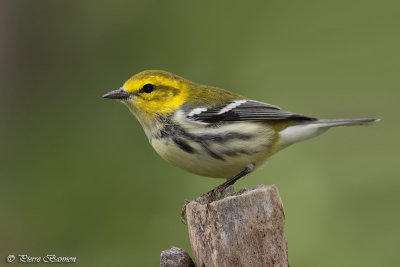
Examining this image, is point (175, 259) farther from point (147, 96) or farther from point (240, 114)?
point (147, 96)

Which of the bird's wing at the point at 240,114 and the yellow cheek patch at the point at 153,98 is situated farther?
the yellow cheek patch at the point at 153,98

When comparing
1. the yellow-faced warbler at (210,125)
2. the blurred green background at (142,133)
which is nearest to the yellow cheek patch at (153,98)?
the yellow-faced warbler at (210,125)

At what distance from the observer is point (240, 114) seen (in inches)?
167

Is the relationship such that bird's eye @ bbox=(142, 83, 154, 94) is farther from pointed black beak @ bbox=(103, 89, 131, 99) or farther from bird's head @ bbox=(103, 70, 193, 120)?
pointed black beak @ bbox=(103, 89, 131, 99)

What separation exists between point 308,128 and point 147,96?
4.23 feet

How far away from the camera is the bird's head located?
4293mm

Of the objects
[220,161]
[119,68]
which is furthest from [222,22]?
[220,161]

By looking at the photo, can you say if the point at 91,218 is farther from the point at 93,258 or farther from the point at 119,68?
the point at 119,68

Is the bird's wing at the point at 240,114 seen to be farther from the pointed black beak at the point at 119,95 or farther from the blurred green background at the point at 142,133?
the blurred green background at the point at 142,133

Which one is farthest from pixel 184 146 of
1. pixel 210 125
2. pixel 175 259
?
pixel 175 259

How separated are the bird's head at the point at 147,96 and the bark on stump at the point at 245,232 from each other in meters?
1.55

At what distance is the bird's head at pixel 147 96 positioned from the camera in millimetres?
4293

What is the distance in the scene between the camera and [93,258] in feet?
16.3

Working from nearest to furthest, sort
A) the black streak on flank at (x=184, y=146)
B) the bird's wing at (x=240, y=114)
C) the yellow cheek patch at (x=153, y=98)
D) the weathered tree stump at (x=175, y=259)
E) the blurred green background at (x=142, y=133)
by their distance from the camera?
1. the weathered tree stump at (x=175, y=259)
2. the black streak on flank at (x=184, y=146)
3. the bird's wing at (x=240, y=114)
4. the yellow cheek patch at (x=153, y=98)
5. the blurred green background at (x=142, y=133)
